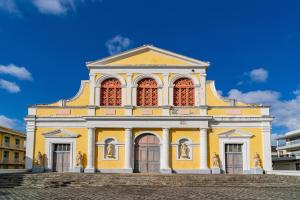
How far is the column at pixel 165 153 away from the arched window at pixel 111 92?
13.0 feet

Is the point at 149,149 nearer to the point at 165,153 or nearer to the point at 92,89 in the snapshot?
the point at 165,153

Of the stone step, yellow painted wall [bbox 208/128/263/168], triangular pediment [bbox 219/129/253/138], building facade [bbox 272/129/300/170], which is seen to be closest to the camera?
the stone step

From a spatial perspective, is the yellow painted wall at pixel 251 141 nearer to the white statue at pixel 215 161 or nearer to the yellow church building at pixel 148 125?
the yellow church building at pixel 148 125

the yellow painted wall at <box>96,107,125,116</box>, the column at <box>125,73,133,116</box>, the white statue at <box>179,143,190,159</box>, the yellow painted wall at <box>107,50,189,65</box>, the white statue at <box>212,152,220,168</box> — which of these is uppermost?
the yellow painted wall at <box>107,50,189,65</box>

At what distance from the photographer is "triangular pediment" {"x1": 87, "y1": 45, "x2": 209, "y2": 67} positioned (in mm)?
24562

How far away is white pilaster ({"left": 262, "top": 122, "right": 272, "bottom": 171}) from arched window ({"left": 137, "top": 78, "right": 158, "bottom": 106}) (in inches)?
305

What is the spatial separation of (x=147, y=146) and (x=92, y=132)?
12.7ft

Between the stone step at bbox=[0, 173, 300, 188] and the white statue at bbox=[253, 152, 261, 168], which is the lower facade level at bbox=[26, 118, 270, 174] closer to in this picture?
the white statue at bbox=[253, 152, 261, 168]

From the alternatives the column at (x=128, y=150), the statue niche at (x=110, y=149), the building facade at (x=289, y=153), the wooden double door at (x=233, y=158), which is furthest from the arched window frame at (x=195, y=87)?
the building facade at (x=289, y=153)

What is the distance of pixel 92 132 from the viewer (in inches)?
920

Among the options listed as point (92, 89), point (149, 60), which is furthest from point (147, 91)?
point (92, 89)

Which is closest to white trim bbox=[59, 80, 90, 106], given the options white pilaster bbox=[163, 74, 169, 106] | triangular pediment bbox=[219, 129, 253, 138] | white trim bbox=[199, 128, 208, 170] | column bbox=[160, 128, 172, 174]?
white pilaster bbox=[163, 74, 169, 106]

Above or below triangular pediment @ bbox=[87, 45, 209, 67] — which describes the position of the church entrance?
below

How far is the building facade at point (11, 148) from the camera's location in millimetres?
44188
